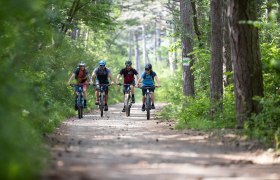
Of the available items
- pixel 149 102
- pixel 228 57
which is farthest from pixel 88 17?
pixel 228 57

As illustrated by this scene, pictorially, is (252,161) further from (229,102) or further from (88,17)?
(88,17)

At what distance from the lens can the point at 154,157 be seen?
8.62 m

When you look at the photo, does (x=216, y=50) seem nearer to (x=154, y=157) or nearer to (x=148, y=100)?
(x=148, y=100)

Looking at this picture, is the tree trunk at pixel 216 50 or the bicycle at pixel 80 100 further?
the bicycle at pixel 80 100

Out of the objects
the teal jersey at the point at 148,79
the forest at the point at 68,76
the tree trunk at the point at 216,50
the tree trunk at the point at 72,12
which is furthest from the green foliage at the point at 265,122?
the tree trunk at the point at 72,12

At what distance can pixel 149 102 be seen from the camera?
59.4 feet

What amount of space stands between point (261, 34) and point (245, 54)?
31.5 ft

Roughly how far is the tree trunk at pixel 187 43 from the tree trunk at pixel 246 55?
7.78 meters

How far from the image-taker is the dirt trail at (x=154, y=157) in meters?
6.91

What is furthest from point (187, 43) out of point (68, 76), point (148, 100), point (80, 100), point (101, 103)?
point (68, 76)

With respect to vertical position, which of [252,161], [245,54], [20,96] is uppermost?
[245,54]

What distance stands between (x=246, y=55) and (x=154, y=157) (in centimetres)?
376

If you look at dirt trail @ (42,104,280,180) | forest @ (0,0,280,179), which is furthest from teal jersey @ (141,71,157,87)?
dirt trail @ (42,104,280,180)

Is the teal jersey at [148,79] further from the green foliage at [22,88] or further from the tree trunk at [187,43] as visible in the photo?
the green foliage at [22,88]
